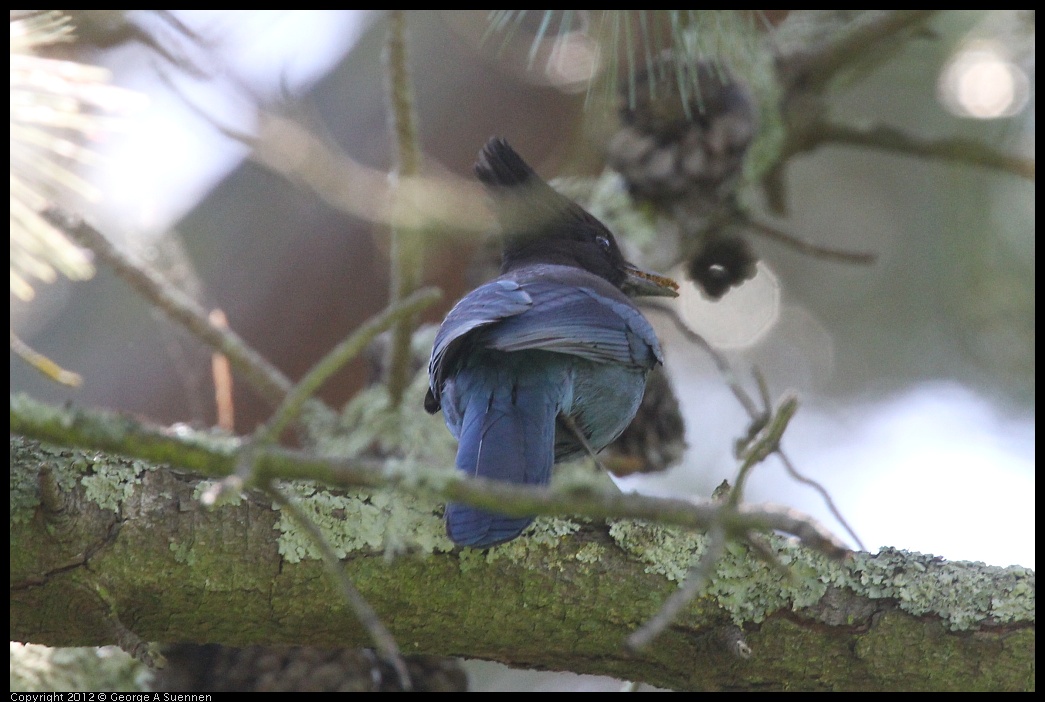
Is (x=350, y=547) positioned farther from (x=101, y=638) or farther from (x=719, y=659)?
(x=719, y=659)

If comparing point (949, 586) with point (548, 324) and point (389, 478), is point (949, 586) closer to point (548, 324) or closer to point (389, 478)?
point (548, 324)

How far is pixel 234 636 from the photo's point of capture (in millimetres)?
2344

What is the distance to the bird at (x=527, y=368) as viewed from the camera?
2.63m

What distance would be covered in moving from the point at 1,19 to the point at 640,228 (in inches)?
101

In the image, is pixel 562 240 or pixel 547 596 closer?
pixel 547 596

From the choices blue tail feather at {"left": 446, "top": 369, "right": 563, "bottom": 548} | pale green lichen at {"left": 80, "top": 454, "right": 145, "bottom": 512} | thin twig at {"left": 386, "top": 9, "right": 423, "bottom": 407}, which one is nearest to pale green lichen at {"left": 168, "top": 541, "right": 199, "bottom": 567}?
pale green lichen at {"left": 80, "top": 454, "right": 145, "bottom": 512}

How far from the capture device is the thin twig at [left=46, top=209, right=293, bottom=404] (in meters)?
3.28

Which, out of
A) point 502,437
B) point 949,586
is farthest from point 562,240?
point 949,586

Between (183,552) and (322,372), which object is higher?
(322,372)

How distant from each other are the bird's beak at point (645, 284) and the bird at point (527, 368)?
234 millimetres

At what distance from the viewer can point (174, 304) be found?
3.50 meters

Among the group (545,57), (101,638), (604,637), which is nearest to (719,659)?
(604,637)

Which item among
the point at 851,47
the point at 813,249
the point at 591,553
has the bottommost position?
the point at 591,553

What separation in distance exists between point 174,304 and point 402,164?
91 cm
